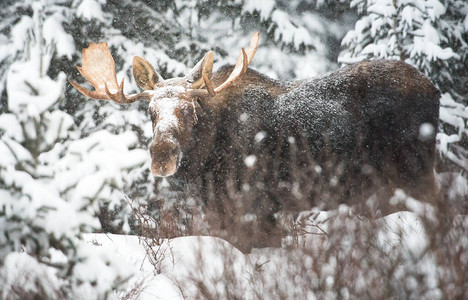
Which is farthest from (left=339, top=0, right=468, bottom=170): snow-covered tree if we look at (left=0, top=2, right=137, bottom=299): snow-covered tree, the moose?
(left=0, top=2, right=137, bottom=299): snow-covered tree

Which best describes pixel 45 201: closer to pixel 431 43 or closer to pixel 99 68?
pixel 99 68

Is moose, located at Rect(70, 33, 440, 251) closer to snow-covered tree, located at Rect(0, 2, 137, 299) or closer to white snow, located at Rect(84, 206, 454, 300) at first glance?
white snow, located at Rect(84, 206, 454, 300)

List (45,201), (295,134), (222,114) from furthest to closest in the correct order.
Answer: (222,114) → (295,134) → (45,201)

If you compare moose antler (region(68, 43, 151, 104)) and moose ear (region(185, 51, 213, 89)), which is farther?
moose antler (region(68, 43, 151, 104))

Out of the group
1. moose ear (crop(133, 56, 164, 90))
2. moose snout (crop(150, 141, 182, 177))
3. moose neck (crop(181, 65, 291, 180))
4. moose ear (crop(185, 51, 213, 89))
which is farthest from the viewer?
moose ear (crop(133, 56, 164, 90))

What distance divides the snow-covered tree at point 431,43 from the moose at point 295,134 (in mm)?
2582

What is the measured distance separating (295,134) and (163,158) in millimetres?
1648

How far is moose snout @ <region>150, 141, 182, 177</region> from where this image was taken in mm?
3805

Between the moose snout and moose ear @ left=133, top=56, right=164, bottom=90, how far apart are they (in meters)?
1.54

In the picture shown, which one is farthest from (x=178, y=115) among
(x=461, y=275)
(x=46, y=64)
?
(x=461, y=275)

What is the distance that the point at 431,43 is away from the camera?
23.2 ft

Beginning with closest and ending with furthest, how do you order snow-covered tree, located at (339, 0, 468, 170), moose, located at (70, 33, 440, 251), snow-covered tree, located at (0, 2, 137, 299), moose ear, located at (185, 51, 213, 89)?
snow-covered tree, located at (0, 2, 137, 299) < moose, located at (70, 33, 440, 251) < moose ear, located at (185, 51, 213, 89) < snow-covered tree, located at (339, 0, 468, 170)

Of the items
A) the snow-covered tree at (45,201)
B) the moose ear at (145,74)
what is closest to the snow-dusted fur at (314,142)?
the moose ear at (145,74)

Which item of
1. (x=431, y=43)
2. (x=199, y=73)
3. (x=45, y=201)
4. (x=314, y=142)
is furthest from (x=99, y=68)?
(x=431, y=43)
